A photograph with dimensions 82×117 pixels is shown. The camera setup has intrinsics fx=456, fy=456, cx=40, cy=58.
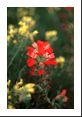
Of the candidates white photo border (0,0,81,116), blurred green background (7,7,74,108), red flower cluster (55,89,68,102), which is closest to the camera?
white photo border (0,0,81,116)

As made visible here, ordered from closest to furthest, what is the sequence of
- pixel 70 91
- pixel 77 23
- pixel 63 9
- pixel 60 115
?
pixel 60 115 → pixel 77 23 → pixel 70 91 → pixel 63 9

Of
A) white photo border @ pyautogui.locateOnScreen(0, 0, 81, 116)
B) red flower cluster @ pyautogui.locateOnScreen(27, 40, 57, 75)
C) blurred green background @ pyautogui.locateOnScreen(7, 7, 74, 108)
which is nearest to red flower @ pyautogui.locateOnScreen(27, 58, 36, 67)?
red flower cluster @ pyautogui.locateOnScreen(27, 40, 57, 75)

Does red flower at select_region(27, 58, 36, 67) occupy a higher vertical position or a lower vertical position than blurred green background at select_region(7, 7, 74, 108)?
lower

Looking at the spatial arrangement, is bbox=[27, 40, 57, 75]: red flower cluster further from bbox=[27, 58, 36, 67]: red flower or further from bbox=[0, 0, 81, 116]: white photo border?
bbox=[0, 0, 81, 116]: white photo border

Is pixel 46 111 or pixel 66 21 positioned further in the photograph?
pixel 66 21

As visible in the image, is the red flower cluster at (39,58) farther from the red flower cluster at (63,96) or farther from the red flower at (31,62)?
the red flower cluster at (63,96)

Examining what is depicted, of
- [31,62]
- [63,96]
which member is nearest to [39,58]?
[31,62]
